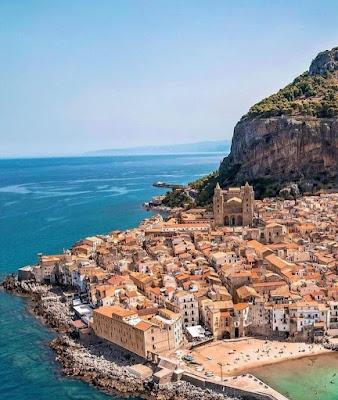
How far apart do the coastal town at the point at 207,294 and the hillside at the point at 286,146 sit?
35322 millimetres

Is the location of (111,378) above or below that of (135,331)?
below

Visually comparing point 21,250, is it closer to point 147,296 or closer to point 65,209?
point 147,296

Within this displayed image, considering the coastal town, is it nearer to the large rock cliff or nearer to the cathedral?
the cathedral

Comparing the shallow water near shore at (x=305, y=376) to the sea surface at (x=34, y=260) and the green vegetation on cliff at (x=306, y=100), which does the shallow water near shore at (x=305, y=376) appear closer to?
the sea surface at (x=34, y=260)

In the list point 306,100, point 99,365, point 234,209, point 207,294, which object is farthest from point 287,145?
point 99,365

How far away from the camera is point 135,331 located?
42.8 metres

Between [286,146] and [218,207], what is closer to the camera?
[218,207]

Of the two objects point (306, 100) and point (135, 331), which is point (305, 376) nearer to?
point (135, 331)

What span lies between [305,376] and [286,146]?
8210 cm

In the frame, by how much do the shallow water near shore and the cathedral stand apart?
39803mm

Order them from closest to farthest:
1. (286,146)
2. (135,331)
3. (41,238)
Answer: (135,331) → (41,238) → (286,146)

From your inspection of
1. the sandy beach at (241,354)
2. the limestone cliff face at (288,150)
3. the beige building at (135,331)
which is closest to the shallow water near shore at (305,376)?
the sandy beach at (241,354)

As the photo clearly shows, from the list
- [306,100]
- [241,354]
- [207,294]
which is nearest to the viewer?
[241,354]

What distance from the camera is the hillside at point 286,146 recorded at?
11088cm
